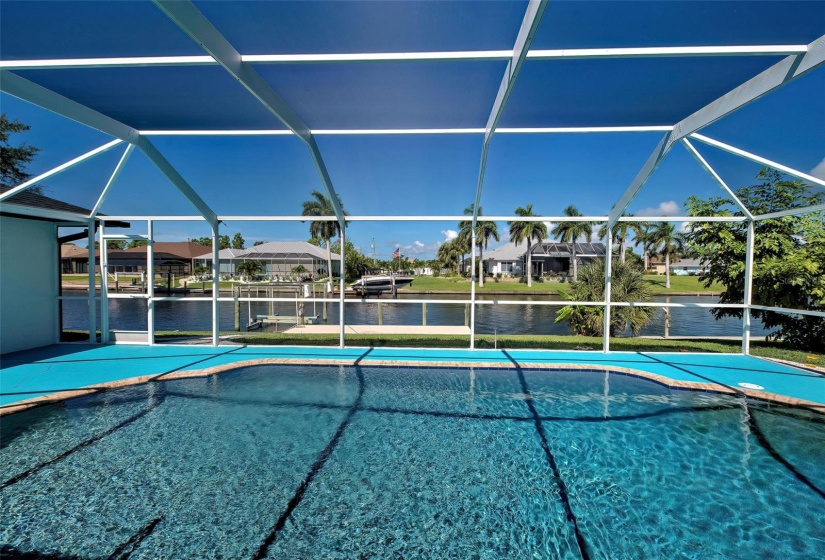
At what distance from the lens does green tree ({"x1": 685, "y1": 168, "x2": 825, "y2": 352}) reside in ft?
24.5

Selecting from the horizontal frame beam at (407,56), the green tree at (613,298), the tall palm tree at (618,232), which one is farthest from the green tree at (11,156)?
Answer: the green tree at (613,298)

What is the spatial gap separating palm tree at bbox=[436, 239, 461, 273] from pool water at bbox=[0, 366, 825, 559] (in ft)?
132

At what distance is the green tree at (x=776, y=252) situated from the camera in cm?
746

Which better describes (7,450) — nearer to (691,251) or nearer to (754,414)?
(754,414)

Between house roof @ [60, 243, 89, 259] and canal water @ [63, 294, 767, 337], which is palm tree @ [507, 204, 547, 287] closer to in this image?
canal water @ [63, 294, 767, 337]

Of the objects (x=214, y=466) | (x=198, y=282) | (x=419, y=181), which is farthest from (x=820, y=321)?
(x=198, y=282)

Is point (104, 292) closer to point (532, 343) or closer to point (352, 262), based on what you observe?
point (532, 343)

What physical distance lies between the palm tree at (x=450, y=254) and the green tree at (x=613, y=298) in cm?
3316

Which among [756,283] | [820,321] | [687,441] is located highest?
[756,283]

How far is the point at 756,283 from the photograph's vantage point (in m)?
8.23

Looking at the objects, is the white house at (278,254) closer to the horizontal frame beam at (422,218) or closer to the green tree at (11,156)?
the green tree at (11,156)

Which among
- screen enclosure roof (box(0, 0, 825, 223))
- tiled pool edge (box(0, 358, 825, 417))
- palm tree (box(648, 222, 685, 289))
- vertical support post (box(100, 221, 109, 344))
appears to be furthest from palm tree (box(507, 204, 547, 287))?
vertical support post (box(100, 221, 109, 344))

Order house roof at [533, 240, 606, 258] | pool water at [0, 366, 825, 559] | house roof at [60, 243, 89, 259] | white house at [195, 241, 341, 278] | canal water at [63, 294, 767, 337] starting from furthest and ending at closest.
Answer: house roof at [533, 240, 606, 258] < white house at [195, 241, 341, 278] < canal water at [63, 294, 767, 337] < house roof at [60, 243, 89, 259] < pool water at [0, 366, 825, 559]

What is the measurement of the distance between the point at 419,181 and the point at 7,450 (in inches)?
256
